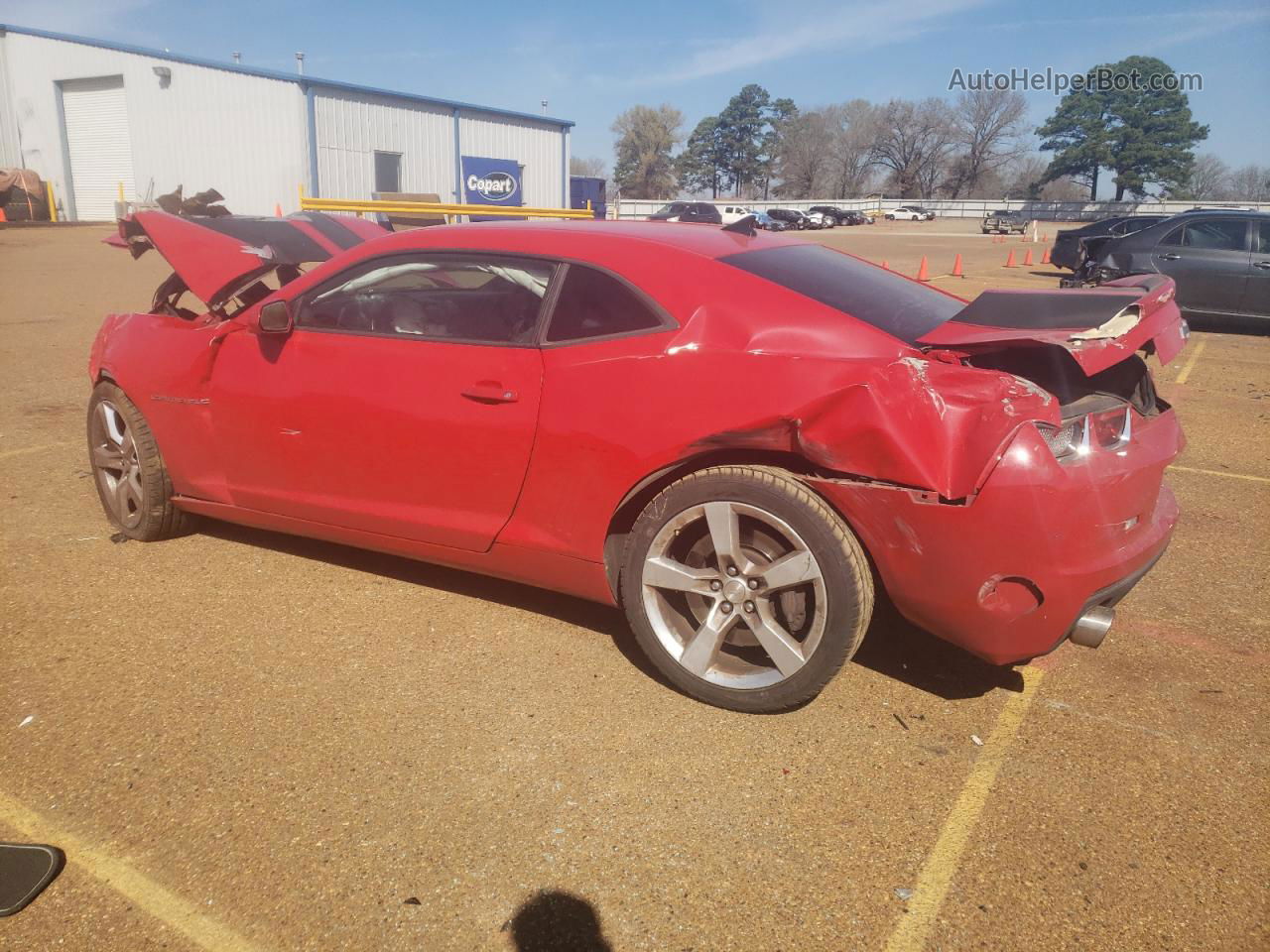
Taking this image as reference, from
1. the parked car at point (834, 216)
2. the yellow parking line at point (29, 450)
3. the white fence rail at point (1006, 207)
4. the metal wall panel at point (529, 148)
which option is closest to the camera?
the yellow parking line at point (29, 450)

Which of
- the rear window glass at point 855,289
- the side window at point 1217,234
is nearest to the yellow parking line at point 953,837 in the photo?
the rear window glass at point 855,289

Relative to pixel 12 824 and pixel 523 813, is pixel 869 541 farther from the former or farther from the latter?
pixel 12 824

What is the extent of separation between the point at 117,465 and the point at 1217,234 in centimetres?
1351

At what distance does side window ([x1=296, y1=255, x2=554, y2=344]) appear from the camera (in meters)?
3.30

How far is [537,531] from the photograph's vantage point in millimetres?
3246

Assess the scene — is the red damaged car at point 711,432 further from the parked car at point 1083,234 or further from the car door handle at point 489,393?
the parked car at point 1083,234

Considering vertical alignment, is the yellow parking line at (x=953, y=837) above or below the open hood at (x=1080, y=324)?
below

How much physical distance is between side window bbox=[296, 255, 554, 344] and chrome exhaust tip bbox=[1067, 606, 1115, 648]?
1961 millimetres

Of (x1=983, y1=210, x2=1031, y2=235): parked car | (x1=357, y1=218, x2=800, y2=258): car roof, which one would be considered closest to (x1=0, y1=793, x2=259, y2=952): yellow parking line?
(x1=357, y1=218, x2=800, y2=258): car roof

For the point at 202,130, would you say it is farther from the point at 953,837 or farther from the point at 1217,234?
the point at 953,837

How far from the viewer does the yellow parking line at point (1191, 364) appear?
9.29m

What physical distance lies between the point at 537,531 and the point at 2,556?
2687mm

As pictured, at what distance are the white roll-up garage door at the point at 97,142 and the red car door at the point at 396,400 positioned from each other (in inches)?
1431

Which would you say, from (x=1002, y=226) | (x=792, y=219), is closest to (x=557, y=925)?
(x=1002, y=226)
